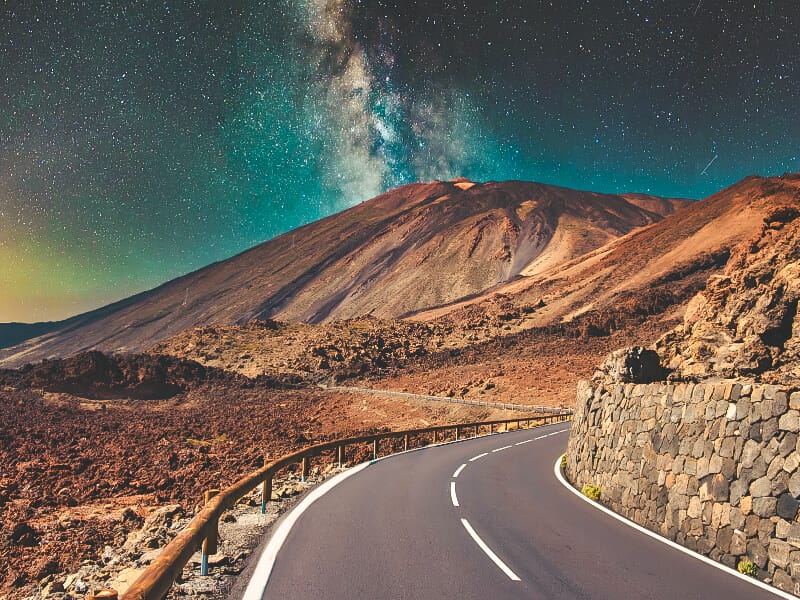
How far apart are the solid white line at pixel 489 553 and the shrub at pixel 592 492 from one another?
4.79 m

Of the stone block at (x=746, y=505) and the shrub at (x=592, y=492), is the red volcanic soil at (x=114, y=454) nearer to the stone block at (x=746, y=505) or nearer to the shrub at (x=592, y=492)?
the shrub at (x=592, y=492)

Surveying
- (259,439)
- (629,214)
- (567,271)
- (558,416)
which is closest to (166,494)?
(259,439)

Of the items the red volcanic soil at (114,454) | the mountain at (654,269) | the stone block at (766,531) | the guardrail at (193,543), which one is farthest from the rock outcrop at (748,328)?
the mountain at (654,269)

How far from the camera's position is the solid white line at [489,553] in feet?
19.8

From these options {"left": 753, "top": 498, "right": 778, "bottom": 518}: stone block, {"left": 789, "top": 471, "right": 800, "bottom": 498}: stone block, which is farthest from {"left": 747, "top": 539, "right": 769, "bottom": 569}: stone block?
{"left": 789, "top": 471, "right": 800, "bottom": 498}: stone block

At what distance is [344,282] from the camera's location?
548 feet

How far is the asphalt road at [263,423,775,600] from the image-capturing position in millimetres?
5500

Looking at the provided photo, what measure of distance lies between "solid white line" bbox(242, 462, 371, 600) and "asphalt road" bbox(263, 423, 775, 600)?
0.10 metres

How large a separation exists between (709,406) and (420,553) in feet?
17.7

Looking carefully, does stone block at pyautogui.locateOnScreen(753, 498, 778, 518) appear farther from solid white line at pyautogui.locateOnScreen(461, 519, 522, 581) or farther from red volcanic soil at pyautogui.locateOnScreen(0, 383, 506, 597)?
red volcanic soil at pyautogui.locateOnScreen(0, 383, 506, 597)

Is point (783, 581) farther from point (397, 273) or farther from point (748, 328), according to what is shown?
point (397, 273)

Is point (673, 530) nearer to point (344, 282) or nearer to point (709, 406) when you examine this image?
point (709, 406)

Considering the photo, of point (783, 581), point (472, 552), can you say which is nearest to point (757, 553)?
point (783, 581)

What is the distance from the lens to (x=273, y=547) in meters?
6.74
